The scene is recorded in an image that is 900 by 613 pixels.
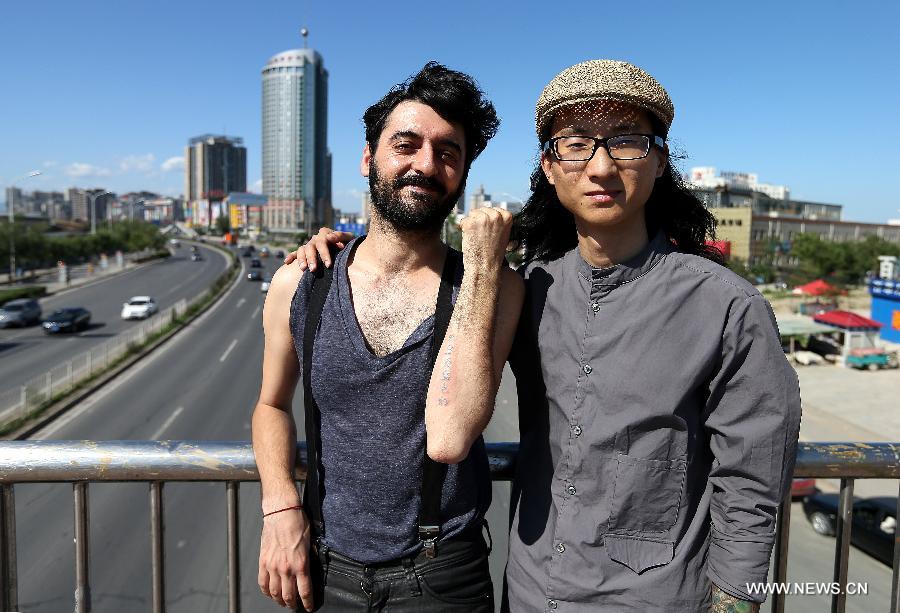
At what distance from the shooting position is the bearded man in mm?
1904

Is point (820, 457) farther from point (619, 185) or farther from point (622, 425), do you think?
point (619, 185)

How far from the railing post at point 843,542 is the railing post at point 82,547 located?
2.75 metres

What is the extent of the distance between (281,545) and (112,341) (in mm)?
30731

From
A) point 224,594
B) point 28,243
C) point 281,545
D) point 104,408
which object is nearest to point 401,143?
point 281,545

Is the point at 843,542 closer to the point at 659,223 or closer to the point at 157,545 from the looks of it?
the point at 659,223

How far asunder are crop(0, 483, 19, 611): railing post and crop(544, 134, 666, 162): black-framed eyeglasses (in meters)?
2.23

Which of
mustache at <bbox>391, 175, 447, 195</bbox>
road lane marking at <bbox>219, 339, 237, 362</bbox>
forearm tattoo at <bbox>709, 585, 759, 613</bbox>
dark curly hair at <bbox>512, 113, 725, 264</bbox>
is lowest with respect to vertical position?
road lane marking at <bbox>219, 339, 237, 362</bbox>

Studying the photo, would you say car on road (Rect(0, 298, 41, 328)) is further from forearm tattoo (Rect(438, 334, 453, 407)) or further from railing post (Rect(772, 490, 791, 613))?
railing post (Rect(772, 490, 791, 613))

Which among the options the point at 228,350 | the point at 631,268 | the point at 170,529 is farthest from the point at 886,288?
the point at 631,268

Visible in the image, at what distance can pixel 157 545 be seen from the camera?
2.29 metres

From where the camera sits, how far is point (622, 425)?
1.81 meters

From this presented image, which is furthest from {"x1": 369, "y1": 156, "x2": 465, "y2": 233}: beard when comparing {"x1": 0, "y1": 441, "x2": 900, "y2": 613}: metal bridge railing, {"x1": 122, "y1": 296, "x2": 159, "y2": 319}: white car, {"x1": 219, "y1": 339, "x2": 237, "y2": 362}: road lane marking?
{"x1": 122, "y1": 296, "x2": 159, "y2": 319}: white car

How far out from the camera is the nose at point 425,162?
2.15m

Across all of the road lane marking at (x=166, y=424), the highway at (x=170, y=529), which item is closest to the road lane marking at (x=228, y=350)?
the highway at (x=170, y=529)
